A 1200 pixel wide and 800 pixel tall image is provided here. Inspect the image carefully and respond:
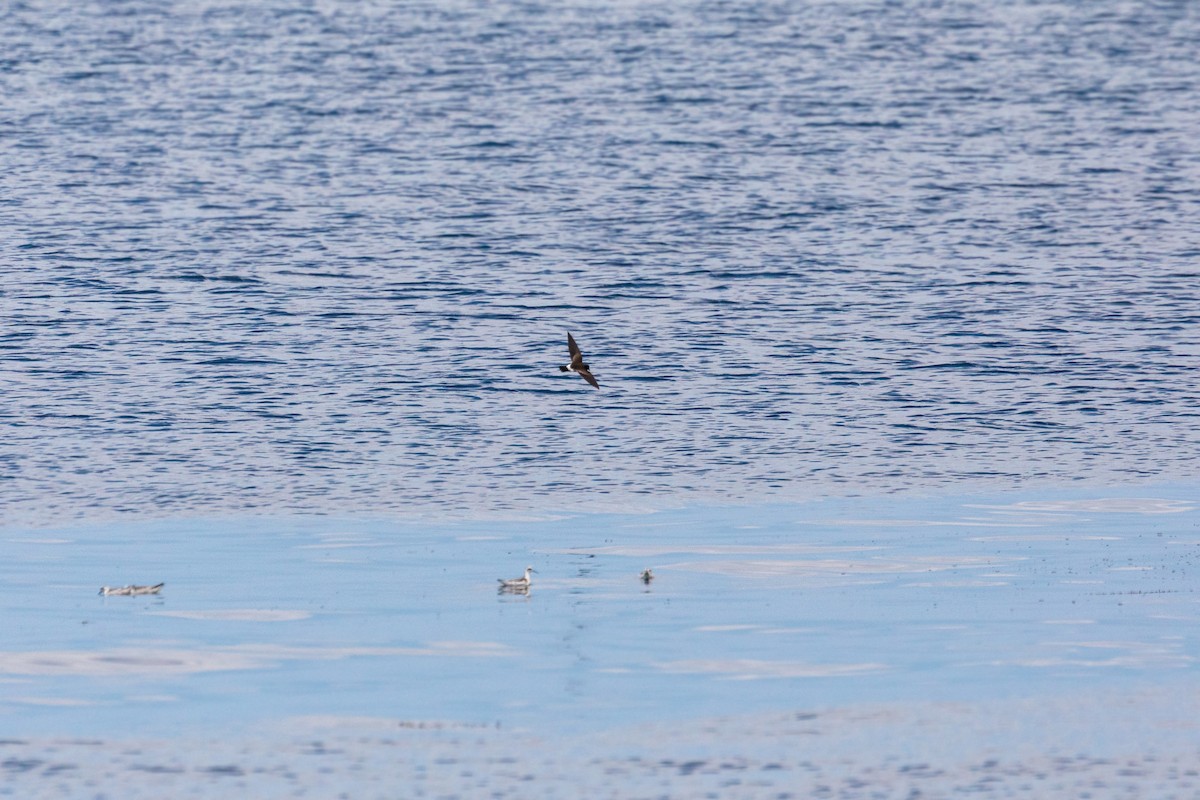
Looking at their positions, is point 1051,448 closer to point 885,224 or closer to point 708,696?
point 708,696

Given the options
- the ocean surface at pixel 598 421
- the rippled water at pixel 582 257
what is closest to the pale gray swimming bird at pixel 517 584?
the ocean surface at pixel 598 421

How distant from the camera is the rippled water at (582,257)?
38.0 metres

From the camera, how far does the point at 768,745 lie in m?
22.6

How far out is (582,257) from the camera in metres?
56.4

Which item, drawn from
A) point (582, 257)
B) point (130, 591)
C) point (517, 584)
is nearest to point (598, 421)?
point (517, 584)

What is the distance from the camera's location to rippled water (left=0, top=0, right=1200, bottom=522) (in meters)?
38.0

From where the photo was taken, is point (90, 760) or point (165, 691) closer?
point (90, 760)

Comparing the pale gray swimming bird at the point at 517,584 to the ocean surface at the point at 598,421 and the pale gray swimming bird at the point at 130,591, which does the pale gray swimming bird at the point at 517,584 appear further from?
the pale gray swimming bird at the point at 130,591

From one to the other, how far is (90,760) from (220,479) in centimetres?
1404

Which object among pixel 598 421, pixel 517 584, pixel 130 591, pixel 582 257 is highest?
pixel 582 257

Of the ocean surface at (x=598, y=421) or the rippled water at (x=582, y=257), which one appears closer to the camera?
the ocean surface at (x=598, y=421)

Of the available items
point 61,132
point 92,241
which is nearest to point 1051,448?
point 92,241

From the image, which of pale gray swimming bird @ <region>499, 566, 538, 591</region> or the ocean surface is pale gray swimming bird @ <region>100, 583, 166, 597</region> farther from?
pale gray swimming bird @ <region>499, 566, 538, 591</region>

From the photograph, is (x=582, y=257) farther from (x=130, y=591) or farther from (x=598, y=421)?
(x=130, y=591)
